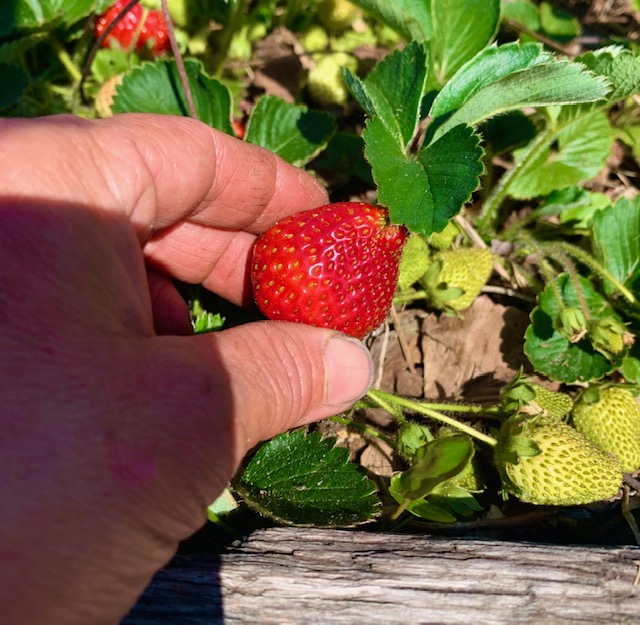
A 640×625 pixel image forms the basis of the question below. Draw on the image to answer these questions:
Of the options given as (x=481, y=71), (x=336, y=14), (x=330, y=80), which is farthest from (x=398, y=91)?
(x=336, y=14)

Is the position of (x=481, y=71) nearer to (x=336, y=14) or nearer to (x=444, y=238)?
(x=444, y=238)

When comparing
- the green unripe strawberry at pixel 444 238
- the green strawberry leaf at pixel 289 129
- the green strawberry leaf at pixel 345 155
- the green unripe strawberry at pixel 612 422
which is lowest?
the green unripe strawberry at pixel 612 422

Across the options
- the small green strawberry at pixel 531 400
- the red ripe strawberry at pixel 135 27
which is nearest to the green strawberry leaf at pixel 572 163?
the small green strawberry at pixel 531 400

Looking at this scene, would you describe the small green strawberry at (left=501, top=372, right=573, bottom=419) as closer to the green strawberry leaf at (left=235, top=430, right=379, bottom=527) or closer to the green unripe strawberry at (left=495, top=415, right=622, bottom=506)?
the green unripe strawberry at (left=495, top=415, right=622, bottom=506)

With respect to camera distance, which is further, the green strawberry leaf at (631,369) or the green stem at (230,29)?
the green stem at (230,29)

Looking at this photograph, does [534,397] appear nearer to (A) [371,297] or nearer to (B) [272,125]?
(A) [371,297]

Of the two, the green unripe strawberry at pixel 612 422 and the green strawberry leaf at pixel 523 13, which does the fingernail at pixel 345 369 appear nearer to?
the green unripe strawberry at pixel 612 422

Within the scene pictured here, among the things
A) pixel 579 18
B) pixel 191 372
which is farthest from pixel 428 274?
pixel 579 18
